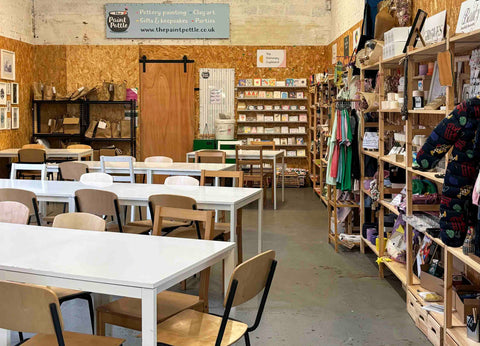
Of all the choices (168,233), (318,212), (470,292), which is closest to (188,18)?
(318,212)

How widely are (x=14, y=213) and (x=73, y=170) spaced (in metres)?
3.10

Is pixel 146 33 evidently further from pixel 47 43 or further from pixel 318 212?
pixel 318 212

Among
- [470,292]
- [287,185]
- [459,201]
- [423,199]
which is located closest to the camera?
[459,201]

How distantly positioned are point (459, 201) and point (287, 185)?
8598 mm

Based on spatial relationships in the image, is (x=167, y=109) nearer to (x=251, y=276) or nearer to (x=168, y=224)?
(x=168, y=224)

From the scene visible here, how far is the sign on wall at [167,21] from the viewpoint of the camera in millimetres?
12273

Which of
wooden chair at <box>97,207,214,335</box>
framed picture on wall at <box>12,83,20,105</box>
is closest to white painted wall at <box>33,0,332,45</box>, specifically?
framed picture on wall at <box>12,83,20,105</box>

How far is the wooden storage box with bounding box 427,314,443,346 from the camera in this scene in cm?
381

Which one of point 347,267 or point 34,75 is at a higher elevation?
point 34,75

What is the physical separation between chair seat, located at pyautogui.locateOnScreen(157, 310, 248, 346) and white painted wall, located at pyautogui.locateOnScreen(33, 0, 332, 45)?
987cm

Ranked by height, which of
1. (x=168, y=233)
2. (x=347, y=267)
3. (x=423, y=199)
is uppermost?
(x=423, y=199)

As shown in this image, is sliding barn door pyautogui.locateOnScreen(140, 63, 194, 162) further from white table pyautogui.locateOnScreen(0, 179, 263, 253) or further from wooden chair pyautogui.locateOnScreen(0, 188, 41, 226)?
wooden chair pyautogui.locateOnScreen(0, 188, 41, 226)

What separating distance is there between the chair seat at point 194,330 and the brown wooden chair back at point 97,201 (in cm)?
201

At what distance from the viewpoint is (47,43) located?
1242 cm
